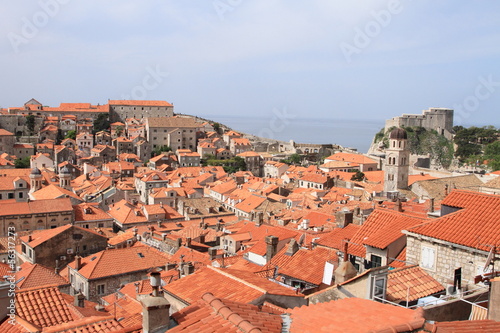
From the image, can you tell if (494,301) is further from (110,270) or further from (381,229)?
(110,270)

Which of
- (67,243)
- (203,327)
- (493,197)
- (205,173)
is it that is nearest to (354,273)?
(493,197)

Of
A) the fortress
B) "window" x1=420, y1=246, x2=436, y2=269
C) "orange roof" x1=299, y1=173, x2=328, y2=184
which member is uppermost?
the fortress

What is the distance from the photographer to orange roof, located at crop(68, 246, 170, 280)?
1761 centimetres

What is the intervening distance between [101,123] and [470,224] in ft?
272

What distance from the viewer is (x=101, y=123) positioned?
8412cm

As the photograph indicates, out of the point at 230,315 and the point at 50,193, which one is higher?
the point at 230,315

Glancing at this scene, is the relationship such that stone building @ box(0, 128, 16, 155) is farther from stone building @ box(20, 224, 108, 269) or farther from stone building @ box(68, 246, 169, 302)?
stone building @ box(68, 246, 169, 302)

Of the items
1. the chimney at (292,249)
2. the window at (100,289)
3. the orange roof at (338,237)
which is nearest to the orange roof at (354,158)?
the window at (100,289)

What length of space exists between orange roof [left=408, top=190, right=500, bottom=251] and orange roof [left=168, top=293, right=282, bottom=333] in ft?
12.1

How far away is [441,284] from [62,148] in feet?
221

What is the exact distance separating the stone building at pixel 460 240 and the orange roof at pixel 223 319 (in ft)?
11.6

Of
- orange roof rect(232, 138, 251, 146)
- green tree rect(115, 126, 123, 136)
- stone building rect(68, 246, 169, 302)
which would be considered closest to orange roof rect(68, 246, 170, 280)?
stone building rect(68, 246, 169, 302)

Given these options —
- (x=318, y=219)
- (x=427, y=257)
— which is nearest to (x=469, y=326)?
(x=427, y=257)

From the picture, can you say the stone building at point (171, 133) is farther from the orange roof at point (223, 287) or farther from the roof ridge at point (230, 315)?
the roof ridge at point (230, 315)
